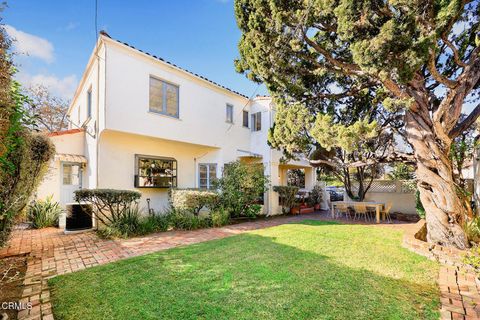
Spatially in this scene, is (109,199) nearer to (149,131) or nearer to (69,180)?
(149,131)

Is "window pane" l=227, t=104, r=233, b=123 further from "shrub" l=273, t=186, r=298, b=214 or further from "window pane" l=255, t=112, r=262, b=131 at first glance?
"shrub" l=273, t=186, r=298, b=214

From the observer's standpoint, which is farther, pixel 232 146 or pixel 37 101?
pixel 37 101

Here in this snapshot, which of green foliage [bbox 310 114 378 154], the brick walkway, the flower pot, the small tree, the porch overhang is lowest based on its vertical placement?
the flower pot

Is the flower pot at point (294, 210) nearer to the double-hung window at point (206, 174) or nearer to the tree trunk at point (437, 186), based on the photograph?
the double-hung window at point (206, 174)

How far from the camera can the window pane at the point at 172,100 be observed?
1145 centimetres

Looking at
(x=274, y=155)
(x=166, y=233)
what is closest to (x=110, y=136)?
(x=166, y=233)

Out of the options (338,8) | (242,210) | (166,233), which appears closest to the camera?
(338,8)

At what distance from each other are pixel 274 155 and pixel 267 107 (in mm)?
3286

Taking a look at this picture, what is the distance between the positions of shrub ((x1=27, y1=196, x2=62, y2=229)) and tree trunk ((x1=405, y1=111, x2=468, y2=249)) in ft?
49.7

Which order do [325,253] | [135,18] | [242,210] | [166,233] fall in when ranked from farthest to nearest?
[242,210] → [135,18] → [166,233] → [325,253]

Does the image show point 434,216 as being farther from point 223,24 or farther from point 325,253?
point 223,24

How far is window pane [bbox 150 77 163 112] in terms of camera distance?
10.8 meters

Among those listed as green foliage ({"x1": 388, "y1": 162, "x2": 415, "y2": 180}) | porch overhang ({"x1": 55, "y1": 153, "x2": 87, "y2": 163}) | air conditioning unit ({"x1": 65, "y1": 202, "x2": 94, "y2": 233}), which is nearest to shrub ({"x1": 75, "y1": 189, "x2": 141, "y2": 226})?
air conditioning unit ({"x1": 65, "y1": 202, "x2": 94, "y2": 233})

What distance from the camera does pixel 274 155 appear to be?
581 inches
